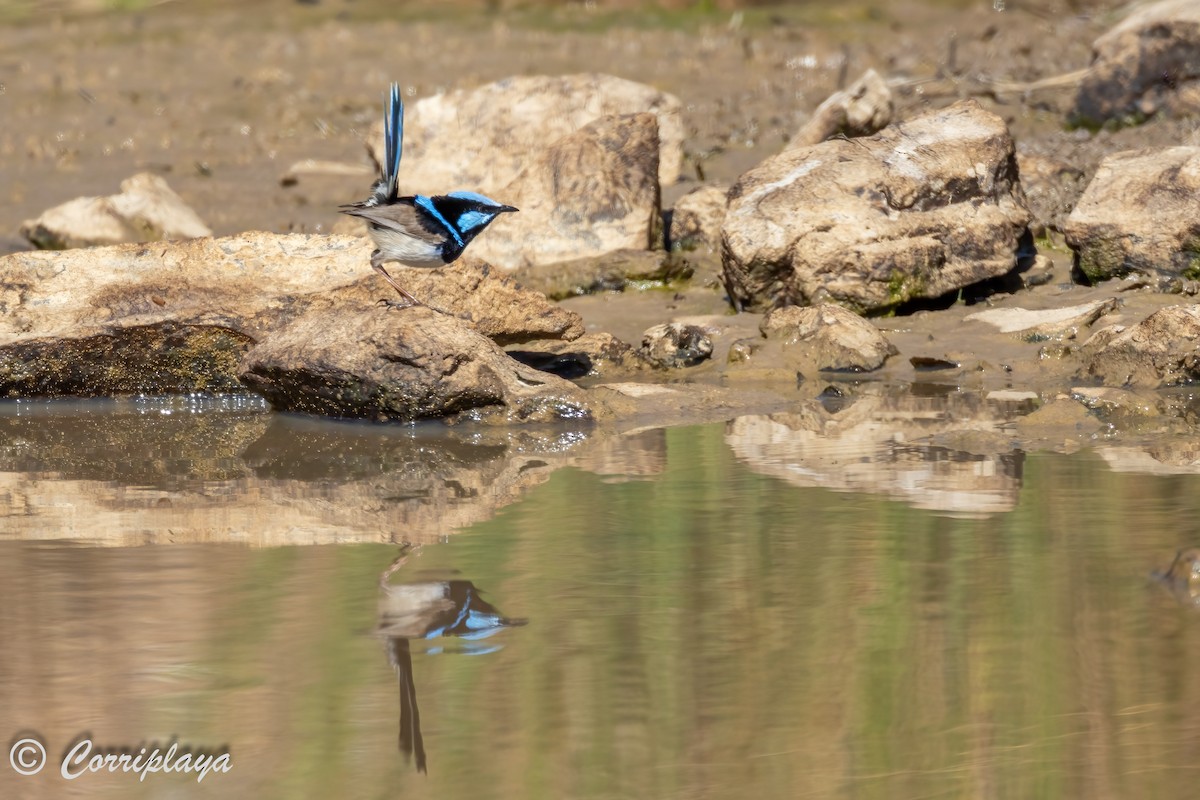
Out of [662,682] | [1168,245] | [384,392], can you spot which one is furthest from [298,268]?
[662,682]

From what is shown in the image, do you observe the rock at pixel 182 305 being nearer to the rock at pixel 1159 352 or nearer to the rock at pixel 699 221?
the rock at pixel 699 221

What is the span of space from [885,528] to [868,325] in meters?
2.98

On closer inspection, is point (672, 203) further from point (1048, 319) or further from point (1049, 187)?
point (1048, 319)

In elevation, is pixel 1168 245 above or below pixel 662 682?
above

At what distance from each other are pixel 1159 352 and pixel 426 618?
405 cm

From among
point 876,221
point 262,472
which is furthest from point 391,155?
point 876,221

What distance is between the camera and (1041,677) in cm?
347

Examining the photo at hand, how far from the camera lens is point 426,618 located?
3984mm

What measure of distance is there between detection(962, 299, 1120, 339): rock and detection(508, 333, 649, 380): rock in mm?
1691

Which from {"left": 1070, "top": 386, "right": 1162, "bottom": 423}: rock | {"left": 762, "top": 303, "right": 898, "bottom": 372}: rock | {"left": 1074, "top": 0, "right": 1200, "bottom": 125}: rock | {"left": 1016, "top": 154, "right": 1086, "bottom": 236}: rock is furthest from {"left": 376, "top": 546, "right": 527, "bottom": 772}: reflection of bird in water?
{"left": 1074, "top": 0, "right": 1200, "bottom": 125}: rock

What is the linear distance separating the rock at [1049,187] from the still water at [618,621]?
11.0 feet

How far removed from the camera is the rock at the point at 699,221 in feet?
30.2

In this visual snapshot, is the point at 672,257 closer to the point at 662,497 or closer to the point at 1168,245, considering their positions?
the point at 1168,245

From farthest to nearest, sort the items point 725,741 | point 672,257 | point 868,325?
point 672,257, point 868,325, point 725,741
